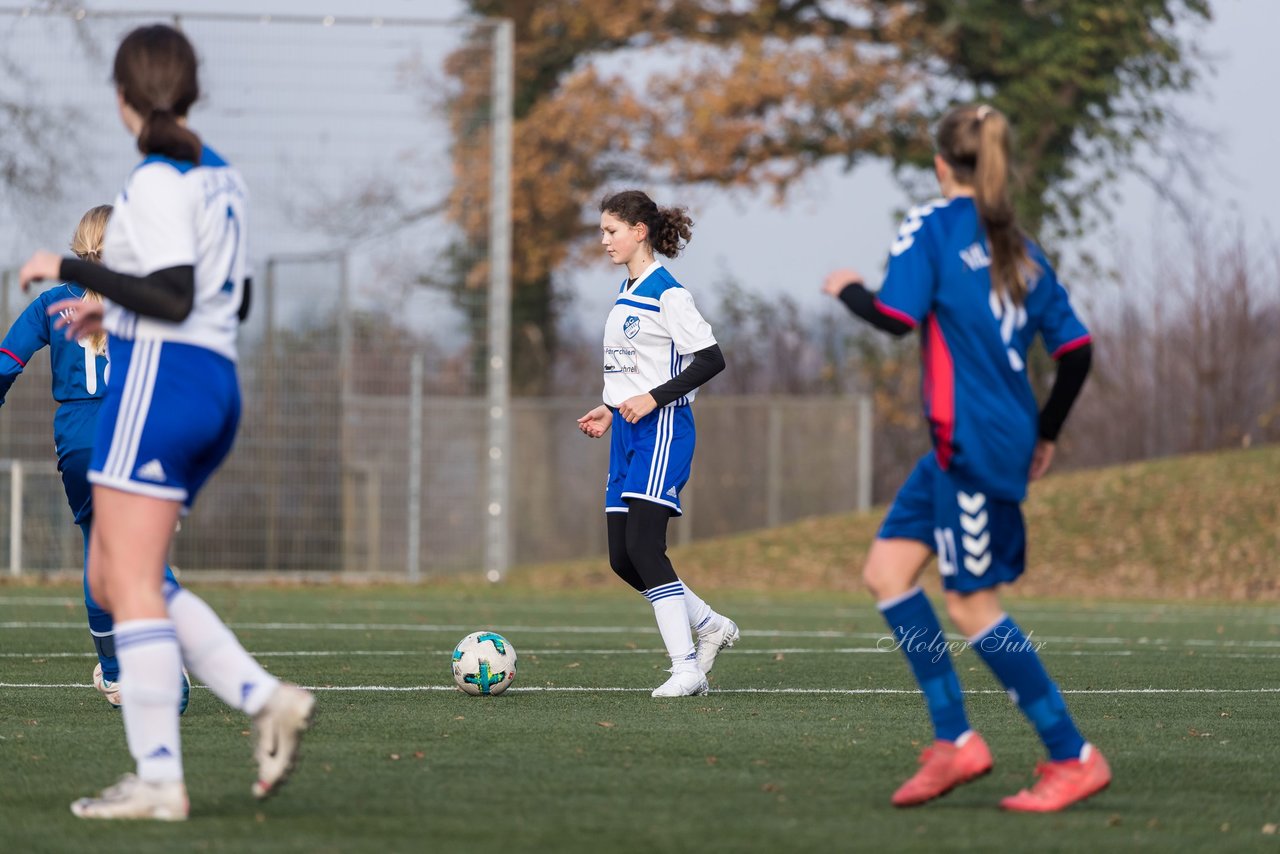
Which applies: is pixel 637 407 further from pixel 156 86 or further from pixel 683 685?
pixel 156 86

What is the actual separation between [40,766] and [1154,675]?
5.69 m

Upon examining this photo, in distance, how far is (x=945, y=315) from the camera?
4.62m

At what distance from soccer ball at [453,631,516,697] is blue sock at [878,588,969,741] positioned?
2.92m

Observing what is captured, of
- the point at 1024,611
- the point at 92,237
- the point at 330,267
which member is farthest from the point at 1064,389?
the point at 330,267

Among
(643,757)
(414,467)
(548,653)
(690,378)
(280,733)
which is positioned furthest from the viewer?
(414,467)

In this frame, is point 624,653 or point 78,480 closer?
point 78,480

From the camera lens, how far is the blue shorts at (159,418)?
4.35m

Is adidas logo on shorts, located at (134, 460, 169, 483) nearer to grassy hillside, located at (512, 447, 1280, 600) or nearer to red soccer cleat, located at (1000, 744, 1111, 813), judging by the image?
red soccer cleat, located at (1000, 744, 1111, 813)

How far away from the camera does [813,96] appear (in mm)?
25984

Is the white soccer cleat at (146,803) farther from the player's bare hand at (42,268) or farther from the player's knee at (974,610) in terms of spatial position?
the player's knee at (974,610)

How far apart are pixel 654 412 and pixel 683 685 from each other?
3.94 feet

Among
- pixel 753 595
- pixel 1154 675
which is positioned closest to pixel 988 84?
pixel 753 595

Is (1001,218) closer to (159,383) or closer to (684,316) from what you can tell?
(159,383)

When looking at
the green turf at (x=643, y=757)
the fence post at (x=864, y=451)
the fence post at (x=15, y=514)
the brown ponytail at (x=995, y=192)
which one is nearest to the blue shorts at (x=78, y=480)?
the green turf at (x=643, y=757)
